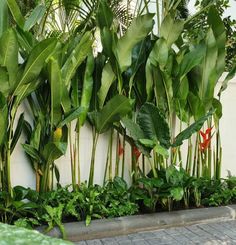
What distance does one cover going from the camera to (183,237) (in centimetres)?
278

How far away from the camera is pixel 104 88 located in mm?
3088

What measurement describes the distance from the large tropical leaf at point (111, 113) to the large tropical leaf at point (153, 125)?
15cm

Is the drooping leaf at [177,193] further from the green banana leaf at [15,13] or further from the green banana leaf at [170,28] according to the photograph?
the green banana leaf at [15,13]

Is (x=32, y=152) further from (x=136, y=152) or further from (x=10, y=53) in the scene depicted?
(x=136, y=152)

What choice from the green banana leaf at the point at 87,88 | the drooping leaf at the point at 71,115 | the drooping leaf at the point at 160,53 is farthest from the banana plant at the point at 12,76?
the drooping leaf at the point at 160,53

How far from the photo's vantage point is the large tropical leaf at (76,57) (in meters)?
2.84

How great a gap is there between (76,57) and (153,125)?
0.99 m

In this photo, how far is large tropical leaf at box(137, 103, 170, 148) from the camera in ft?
9.66

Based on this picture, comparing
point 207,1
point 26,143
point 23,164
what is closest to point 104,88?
point 26,143

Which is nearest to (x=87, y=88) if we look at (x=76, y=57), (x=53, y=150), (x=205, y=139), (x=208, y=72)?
(x=76, y=57)

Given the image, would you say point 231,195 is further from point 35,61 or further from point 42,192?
point 35,61

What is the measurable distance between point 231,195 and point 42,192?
2.09 meters

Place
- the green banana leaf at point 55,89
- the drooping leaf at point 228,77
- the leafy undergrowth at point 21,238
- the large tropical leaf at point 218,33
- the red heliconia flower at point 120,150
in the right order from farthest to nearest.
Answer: the drooping leaf at point 228,77, the red heliconia flower at point 120,150, the large tropical leaf at point 218,33, the green banana leaf at point 55,89, the leafy undergrowth at point 21,238

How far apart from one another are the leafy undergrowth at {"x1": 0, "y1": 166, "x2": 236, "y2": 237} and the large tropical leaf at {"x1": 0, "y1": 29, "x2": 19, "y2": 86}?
3.43 feet
